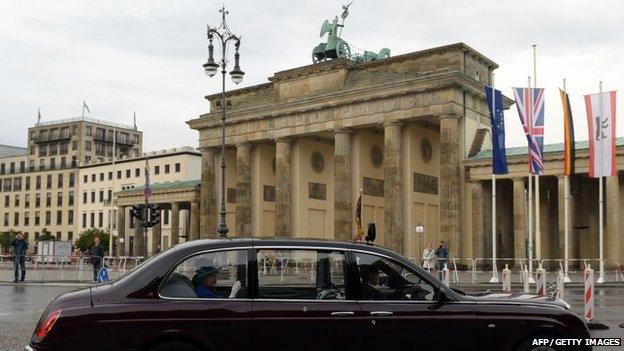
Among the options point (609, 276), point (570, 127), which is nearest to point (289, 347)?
point (570, 127)

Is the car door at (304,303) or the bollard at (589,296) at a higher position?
the car door at (304,303)

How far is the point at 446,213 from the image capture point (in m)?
47.4

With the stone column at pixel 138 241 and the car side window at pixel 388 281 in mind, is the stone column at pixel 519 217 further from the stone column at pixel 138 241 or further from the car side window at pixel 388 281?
the car side window at pixel 388 281

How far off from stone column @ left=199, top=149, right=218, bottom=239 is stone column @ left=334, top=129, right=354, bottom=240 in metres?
13.4

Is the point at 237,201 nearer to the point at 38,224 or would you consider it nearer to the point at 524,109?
the point at 524,109

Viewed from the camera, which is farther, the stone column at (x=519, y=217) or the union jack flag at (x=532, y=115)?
the stone column at (x=519, y=217)

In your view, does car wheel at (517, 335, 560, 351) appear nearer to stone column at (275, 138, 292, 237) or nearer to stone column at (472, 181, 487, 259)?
stone column at (472, 181, 487, 259)

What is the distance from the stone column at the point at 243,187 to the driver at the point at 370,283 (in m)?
53.8

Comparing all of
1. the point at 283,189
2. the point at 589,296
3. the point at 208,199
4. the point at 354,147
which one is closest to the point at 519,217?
the point at 354,147

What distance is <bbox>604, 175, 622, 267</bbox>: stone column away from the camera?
42.2 meters

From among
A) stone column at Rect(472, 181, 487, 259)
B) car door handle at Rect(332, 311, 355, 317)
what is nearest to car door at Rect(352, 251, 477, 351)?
car door handle at Rect(332, 311, 355, 317)

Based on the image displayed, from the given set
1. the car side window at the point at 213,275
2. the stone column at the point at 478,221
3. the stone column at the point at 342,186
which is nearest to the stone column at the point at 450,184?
the stone column at the point at 478,221

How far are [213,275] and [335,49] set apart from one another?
2090 inches

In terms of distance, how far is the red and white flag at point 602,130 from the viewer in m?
30.1
